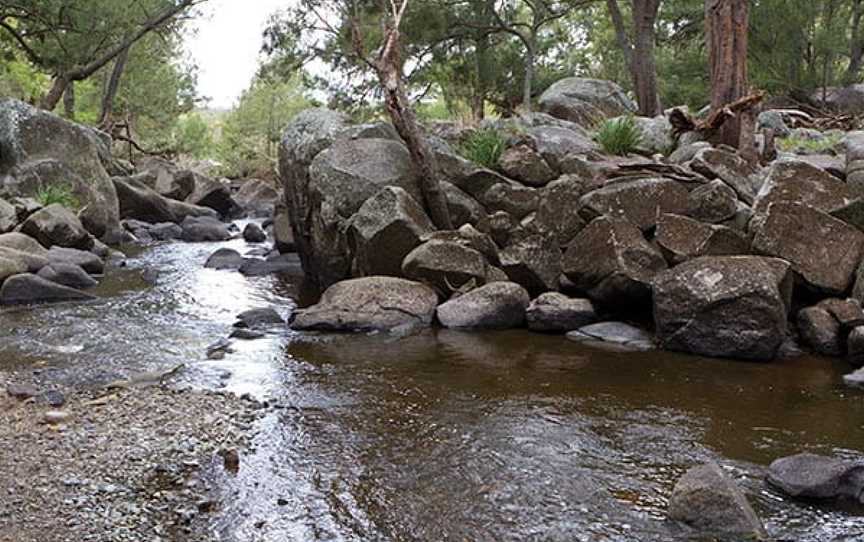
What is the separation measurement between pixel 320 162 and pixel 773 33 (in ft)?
43.4

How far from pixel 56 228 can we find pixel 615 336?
939cm

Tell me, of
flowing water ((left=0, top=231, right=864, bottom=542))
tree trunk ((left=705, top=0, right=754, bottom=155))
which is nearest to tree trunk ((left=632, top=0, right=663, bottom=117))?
tree trunk ((left=705, top=0, right=754, bottom=155))

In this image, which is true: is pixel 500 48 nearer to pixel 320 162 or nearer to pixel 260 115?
pixel 320 162

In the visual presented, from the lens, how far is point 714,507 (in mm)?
4098

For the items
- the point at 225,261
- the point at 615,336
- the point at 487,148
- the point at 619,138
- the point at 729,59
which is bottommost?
the point at 615,336

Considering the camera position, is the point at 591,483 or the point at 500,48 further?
the point at 500,48

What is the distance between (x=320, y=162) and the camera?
11.4m

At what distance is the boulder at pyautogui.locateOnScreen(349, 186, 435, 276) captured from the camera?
10.1 meters

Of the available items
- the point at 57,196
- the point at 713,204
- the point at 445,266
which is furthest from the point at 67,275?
the point at 713,204

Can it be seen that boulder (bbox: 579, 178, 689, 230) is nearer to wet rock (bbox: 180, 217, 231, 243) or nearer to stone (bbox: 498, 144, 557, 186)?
stone (bbox: 498, 144, 557, 186)

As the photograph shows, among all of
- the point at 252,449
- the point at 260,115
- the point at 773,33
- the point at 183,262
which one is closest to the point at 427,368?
the point at 252,449

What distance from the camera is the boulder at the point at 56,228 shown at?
12.9 metres

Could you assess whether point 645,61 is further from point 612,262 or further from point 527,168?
point 612,262

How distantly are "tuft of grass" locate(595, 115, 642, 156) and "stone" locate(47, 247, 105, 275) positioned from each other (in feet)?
26.0
